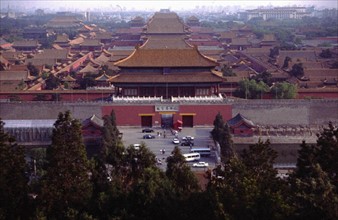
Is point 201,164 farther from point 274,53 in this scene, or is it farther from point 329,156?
point 274,53

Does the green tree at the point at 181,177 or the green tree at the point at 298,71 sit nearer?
the green tree at the point at 181,177

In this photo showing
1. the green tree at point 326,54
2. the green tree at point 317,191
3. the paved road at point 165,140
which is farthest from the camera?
the green tree at point 326,54

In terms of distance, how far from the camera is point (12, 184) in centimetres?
998

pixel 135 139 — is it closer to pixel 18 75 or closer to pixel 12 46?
pixel 18 75

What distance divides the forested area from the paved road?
6140 mm

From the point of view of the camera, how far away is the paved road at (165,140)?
57.4ft

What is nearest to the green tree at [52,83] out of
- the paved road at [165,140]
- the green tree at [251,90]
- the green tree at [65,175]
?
the paved road at [165,140]

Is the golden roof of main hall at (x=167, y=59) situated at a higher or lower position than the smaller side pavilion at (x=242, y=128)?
higher

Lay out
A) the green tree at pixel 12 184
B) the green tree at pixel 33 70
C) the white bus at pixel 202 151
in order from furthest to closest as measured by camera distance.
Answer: the green tree at pixel 33 70 < the white bus at pixel 202 151 < the green tree at pixel 12 184


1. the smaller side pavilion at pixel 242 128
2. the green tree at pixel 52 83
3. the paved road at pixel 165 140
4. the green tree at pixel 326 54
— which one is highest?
the green tree at pixel 326 54

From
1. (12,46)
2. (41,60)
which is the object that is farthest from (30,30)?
(41,60)

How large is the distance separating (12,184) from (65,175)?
1.11m

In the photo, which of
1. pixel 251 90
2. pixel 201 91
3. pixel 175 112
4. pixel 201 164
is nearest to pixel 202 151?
pixel 201 164

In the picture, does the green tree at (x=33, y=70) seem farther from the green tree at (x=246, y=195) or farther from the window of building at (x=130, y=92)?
the green tree at (x=246, y=195)
